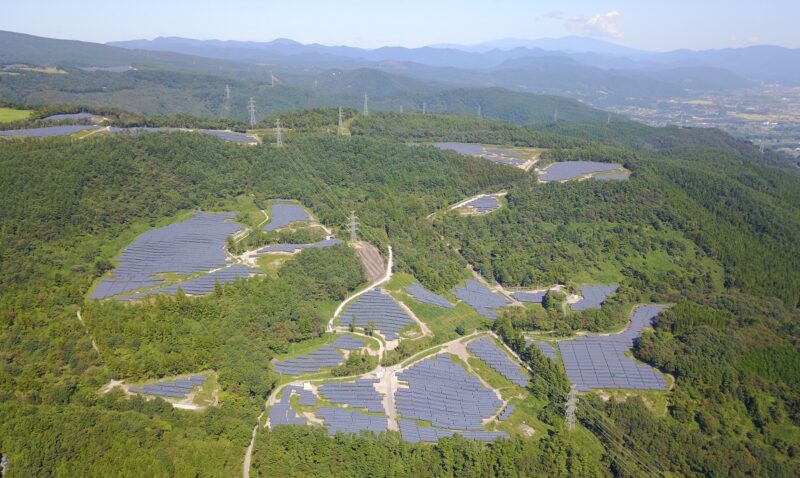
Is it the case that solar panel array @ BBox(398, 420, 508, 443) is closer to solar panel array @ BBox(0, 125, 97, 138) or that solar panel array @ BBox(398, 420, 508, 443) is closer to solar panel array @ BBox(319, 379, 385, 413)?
solar panel array @ BBox(319, 379, 385, 413)

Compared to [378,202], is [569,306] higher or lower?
lower

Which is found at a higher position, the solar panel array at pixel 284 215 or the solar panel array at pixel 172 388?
the solar panel array at pixel 284 215

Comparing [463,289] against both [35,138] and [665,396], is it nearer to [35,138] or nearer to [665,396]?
[665,396]

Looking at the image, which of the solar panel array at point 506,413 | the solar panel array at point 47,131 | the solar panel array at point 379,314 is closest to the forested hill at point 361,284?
the solar panel array at point 506,413

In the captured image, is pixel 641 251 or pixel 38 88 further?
pixel 38 88

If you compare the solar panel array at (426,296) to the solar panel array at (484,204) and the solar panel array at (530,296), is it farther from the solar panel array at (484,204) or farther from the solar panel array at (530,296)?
the solar panel array at (484,204)

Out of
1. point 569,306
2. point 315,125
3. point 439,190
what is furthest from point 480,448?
point 315,125
